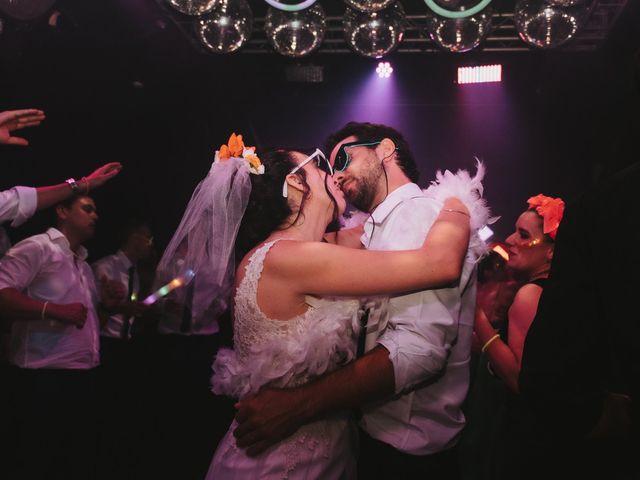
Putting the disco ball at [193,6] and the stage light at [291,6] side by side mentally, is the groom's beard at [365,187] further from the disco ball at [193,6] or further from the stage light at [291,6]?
the disco ball at [193,6]

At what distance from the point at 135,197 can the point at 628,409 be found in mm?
5731

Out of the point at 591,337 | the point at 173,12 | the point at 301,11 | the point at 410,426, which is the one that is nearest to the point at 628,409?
the point at 591,337

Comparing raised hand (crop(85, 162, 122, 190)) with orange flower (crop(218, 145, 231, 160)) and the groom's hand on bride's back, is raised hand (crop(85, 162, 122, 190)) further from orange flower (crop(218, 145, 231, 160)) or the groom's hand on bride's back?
the groom's hand on bride's back

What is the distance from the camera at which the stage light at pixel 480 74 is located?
21.1 ft

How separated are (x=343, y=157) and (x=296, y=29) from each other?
2.88m

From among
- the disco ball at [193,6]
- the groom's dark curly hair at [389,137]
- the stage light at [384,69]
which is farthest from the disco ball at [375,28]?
the groom's dark curly hair at [389,137]

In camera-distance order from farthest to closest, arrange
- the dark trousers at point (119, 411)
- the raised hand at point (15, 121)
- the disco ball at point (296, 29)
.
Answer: the disco ball at point (296, 29) → the dark trousers at point (119, 411) → the raised hand at point (15, 121)

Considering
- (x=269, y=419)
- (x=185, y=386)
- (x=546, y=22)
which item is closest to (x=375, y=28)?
(x=546, y=22)

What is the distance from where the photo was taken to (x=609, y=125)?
612 cm

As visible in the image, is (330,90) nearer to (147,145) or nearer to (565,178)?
(147,145)

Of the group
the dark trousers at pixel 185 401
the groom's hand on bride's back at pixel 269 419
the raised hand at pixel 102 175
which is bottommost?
the dark trousers at pixel 185 401

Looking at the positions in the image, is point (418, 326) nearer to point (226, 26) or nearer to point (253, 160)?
point (253, 160)

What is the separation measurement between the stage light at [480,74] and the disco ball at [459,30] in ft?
6.27

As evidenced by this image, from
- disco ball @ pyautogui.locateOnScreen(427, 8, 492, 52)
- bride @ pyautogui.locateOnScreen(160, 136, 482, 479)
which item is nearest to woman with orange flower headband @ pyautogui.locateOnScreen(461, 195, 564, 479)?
bride @ pyautogui.locateOnScreen(160, 136, 482, 479)
